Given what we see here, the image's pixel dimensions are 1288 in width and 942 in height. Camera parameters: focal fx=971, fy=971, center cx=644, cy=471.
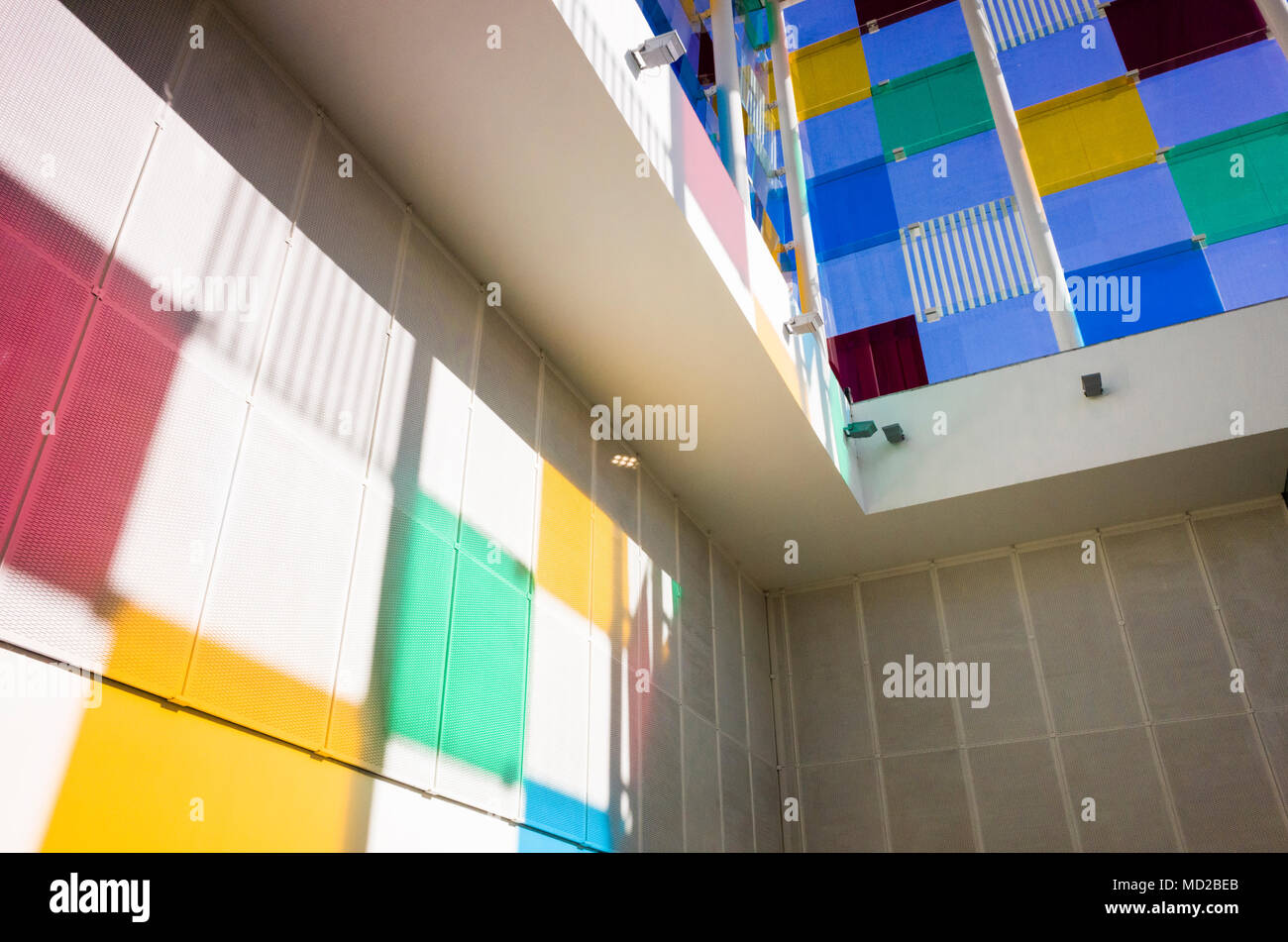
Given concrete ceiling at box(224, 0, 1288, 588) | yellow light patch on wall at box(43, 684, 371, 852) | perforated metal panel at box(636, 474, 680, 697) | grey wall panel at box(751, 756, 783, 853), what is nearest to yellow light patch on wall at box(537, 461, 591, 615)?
perforated metal panel at box(636, 474, 680, 697)

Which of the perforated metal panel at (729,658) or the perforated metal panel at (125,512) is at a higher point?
the perforated metal panel at (729,658)

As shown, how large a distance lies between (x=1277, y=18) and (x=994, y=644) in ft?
39.4

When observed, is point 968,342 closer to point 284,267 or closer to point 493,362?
point 493,362

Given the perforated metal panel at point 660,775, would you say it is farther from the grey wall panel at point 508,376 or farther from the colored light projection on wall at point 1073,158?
the colored light projection on wall at point 1073,158

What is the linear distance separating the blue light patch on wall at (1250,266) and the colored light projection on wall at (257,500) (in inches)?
452

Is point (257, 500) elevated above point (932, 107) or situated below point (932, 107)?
below

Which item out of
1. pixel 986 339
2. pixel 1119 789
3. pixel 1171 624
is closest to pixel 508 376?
pixel 986 339

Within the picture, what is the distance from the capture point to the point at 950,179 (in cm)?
1848

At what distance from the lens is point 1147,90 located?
58.6 feet

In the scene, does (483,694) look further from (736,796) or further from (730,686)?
(730,686)

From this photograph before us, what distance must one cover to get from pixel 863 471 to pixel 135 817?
1367 centimetres

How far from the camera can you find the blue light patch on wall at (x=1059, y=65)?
18.3 metres

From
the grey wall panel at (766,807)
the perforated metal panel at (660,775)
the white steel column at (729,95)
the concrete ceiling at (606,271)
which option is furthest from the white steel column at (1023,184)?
the perforated metal panel at (660,775)
